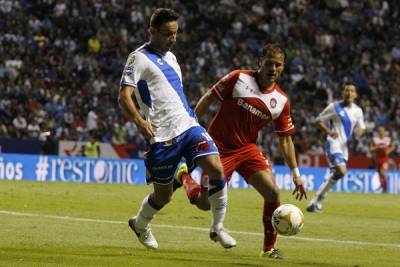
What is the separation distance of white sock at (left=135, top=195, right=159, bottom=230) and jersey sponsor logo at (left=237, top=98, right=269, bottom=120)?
168cm

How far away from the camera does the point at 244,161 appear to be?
41.4 feet

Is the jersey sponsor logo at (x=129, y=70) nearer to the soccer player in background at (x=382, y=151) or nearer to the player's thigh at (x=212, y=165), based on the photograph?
the player's thigh at (x=212, y=165)

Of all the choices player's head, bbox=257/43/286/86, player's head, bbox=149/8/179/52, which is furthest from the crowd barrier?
player's head, bbox=149/8/179/52

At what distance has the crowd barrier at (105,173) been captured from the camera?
104 feet

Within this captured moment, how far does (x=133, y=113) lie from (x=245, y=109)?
7.05 ft

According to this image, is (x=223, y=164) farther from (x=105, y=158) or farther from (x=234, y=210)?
(x=105, y=158)

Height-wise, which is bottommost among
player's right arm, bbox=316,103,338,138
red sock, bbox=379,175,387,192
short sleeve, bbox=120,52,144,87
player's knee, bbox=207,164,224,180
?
red sock, bbox=379,175,387,192

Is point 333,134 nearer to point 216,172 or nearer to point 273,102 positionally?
point 273,102

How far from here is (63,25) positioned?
1547 inches

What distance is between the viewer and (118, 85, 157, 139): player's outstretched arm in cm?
1080

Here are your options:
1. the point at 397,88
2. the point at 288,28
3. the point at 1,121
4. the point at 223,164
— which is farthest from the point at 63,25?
the point at 223,164

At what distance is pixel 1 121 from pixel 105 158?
3688 millimetres

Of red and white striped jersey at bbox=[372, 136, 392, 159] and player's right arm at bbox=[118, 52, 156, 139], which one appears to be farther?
red and white striped jersey at bbox=[372, 136, 392, 159]

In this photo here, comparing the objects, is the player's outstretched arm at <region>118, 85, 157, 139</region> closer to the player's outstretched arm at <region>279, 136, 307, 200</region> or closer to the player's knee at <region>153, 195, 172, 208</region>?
the player's knee at <region>153, 195, 172, 208</region>
